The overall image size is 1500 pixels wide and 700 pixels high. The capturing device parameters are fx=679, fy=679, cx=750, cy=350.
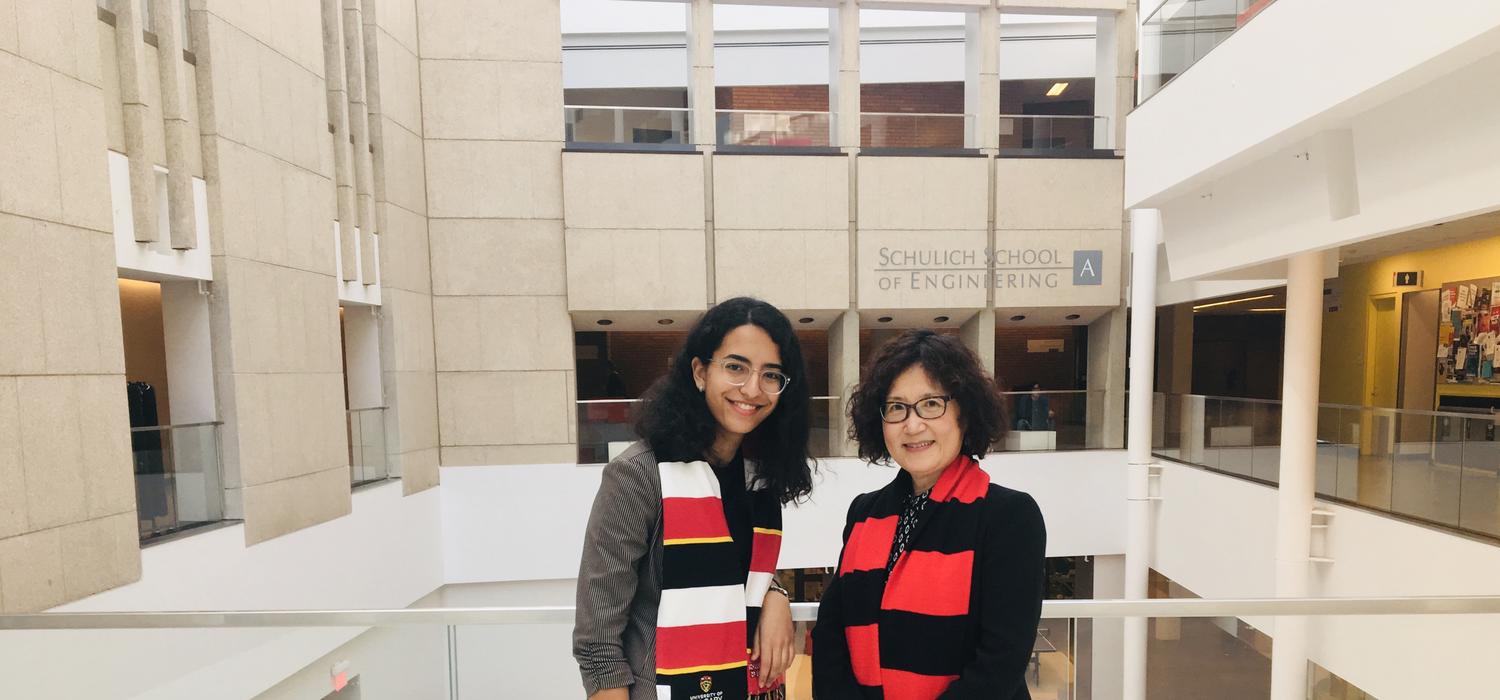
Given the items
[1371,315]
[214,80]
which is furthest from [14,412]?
[1371,315]

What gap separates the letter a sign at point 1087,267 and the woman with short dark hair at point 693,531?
10.5 metres

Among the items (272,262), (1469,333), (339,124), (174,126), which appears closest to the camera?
(174,126)

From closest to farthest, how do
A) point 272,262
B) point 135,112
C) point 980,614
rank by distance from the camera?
point 980,614 → point 135,112 → point 272,262

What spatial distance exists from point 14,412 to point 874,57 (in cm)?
1250

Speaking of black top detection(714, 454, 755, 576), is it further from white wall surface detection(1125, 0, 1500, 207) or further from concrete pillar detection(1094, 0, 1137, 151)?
concrete pillar detection(1094, 0, 1137, 151)

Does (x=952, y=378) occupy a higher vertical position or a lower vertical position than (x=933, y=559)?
higher

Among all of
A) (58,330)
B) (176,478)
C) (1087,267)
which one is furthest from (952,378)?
(1087,267)

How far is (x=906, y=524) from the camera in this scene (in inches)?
68.1

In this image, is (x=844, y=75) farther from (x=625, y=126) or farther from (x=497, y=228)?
(x=497, y=228)

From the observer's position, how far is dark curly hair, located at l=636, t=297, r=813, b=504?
1.65 metres

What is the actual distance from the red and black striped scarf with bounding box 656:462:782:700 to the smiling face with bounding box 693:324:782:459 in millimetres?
149

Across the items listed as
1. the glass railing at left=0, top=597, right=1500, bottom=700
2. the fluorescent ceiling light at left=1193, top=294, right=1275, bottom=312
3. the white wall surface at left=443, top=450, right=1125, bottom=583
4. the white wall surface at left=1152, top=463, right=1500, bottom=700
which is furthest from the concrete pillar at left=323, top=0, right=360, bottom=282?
the fluorescent ceiling light at left=1193, top=294, right=1275, bottom=312

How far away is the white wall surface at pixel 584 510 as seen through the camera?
32.0ft

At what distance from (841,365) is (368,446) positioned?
22.0 feet
